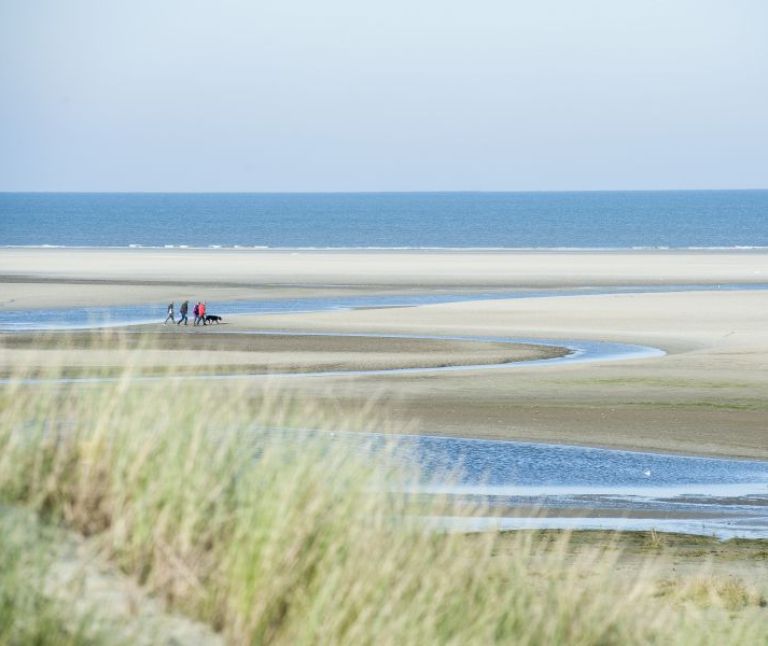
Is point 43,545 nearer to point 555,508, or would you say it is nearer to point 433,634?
point 433,634

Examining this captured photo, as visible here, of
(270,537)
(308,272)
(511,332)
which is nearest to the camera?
(270,537)

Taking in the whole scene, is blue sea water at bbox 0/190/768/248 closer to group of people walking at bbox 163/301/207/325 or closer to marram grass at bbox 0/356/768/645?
group of people walking at bbox 163/301/207/325

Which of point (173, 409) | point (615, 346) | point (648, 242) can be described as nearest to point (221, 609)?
point (173, 409)

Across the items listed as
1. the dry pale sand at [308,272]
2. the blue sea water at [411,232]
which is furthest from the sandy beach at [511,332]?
the blue sea water at [411,232]

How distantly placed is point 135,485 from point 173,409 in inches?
33.1

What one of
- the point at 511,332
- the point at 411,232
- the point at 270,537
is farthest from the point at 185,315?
the point at 411,232

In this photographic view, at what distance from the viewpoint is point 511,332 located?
37438mm

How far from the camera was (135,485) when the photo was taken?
5789 millimetres

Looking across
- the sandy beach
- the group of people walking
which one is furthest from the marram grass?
the group of people walking

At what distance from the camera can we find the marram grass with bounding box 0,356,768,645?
17.0 feet

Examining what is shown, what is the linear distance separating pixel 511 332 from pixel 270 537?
32.3m

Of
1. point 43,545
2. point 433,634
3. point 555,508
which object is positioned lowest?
point 555,508

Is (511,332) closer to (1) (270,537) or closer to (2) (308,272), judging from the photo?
(2) (308,272)

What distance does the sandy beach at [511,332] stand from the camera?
73.4 ft
